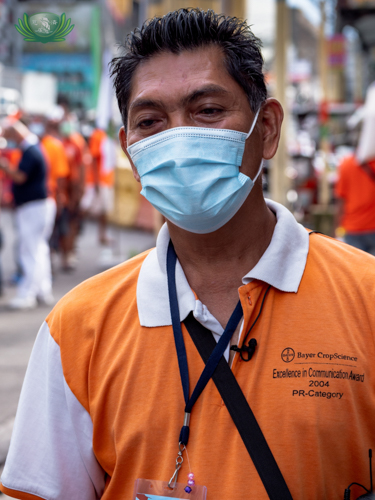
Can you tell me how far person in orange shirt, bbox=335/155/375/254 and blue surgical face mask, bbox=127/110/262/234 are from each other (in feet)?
15.8

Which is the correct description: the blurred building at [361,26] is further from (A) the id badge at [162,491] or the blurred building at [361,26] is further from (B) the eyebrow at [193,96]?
(A) the id badge at [162,491]

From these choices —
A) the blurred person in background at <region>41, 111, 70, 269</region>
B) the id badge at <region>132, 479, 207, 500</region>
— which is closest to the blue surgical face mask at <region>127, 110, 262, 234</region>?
the id badge at <region>132, 479, 207, 500</region>

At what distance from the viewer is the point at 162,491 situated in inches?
64.4

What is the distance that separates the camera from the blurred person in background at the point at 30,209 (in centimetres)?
798

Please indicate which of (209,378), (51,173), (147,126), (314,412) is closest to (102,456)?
(209,378)

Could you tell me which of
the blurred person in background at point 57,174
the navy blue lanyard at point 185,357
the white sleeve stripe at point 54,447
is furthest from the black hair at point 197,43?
the blurred person in background at point 57,174

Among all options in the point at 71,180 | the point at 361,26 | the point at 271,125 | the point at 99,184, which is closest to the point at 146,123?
the point at 271,125

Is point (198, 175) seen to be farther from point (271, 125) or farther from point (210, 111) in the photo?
point (271, 125)

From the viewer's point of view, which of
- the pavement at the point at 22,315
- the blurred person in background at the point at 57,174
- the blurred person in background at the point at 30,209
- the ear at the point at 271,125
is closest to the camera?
the ear at the point at 271,125

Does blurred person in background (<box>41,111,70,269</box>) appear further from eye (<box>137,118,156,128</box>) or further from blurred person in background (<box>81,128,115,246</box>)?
eye (<box>137,118,156,128</box>)

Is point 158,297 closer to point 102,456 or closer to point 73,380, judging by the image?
point 73,380

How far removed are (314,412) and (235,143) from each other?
76 cm

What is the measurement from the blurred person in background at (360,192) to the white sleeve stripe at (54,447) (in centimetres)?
506

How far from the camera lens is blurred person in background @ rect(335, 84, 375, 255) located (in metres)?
6.39
